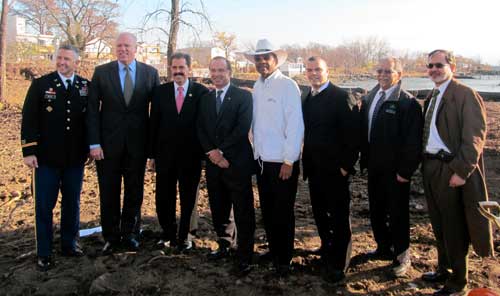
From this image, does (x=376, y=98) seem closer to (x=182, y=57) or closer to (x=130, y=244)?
(x=182, y=57)

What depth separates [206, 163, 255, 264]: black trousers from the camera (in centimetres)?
420

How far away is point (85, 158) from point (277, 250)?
2.13 metres

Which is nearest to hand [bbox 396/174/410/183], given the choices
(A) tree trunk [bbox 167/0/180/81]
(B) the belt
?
(B) the belt

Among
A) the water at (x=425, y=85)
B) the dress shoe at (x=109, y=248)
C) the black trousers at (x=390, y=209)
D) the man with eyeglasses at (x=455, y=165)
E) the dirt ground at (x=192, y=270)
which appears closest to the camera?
the man with eyeglasses at (x=455, y=165)

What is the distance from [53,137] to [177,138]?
3.82 feet

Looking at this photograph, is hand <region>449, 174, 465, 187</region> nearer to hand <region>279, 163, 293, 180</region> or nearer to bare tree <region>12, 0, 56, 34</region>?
hand <region>279, 163, 293, 180</region>

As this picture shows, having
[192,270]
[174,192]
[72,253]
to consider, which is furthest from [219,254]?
[72,253]

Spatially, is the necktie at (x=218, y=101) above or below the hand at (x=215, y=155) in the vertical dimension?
above

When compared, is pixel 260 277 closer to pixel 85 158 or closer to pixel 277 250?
pixel 277 250

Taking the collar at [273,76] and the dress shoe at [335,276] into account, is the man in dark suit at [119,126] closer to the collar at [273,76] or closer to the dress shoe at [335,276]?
the collar at [273,76]

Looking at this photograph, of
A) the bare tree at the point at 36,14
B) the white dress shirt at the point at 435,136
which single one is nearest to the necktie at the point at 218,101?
the white dress shirt at the point at 435,136

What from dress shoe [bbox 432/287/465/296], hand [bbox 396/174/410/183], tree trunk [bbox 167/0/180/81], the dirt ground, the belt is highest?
tree trunk [bbox 167/0/180/81]

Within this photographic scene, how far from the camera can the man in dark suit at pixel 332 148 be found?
3930mm

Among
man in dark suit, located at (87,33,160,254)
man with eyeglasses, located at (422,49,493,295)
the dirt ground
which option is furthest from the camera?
man in dark suit, located at (87,33,160,254)
